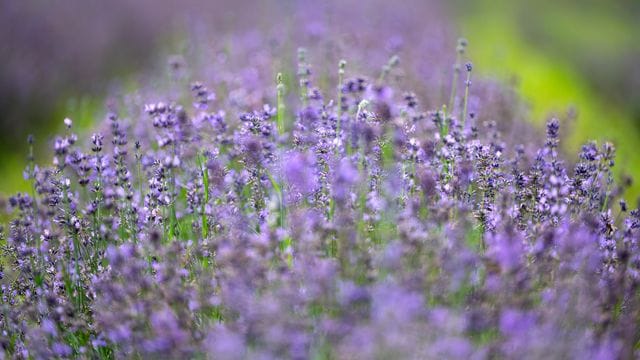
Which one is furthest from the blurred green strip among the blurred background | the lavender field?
the lavender field

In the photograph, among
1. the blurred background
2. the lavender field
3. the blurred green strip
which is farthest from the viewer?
the blurred background

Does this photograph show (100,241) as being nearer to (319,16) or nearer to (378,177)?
(378,177)

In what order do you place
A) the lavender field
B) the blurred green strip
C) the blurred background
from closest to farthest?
1. the lavender field
2. the blurred green strip
3. the blurred background

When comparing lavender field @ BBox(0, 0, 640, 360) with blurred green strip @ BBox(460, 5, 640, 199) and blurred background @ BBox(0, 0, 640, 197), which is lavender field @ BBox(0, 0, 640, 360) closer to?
blurred green strip @ BBox(460, 5, 640, 199)

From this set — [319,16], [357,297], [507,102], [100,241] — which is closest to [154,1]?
[319,16]

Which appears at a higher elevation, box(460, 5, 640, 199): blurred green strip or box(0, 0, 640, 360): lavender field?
box(460, 5, 640, 199): blurred green strip

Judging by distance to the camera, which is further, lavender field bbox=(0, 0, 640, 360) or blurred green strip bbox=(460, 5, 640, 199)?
blurred green strip bbox=(460, 5, 640, 199)

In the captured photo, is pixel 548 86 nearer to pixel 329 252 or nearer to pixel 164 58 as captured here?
pixel 164 58
